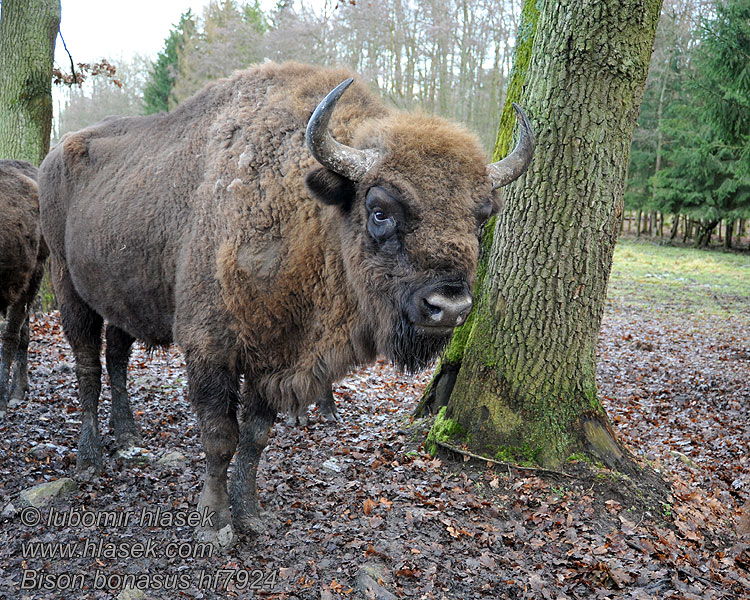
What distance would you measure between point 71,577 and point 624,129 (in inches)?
195

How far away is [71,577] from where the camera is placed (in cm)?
363

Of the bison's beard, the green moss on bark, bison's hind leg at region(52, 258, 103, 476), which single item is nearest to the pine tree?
bison's hind leg at region(52, 258, 103, 476)

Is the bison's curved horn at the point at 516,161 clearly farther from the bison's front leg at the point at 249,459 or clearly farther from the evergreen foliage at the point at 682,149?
the evergreen foliage at the point at 682,149

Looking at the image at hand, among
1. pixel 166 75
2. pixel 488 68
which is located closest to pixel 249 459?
pixel 488 68

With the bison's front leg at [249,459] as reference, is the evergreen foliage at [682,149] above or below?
above

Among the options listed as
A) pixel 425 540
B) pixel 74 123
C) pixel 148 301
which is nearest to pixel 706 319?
pixel 425 540

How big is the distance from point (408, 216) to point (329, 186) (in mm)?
540

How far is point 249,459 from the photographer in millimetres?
4398

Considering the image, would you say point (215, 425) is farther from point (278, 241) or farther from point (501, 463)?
point (501, 463)

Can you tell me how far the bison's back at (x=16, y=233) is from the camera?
664 centimetres

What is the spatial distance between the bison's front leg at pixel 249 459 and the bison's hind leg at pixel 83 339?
1.62m

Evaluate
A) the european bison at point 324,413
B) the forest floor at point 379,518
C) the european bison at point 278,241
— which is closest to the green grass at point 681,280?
the forest floor at point 379,518

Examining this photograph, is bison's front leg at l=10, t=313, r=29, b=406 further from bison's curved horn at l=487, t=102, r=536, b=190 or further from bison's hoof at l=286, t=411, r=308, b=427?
bison's curved horn at l=487, t=102, r=536, b=190

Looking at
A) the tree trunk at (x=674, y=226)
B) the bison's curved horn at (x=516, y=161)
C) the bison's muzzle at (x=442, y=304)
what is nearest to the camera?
the bison's muzzle at (x=442, y=304)
